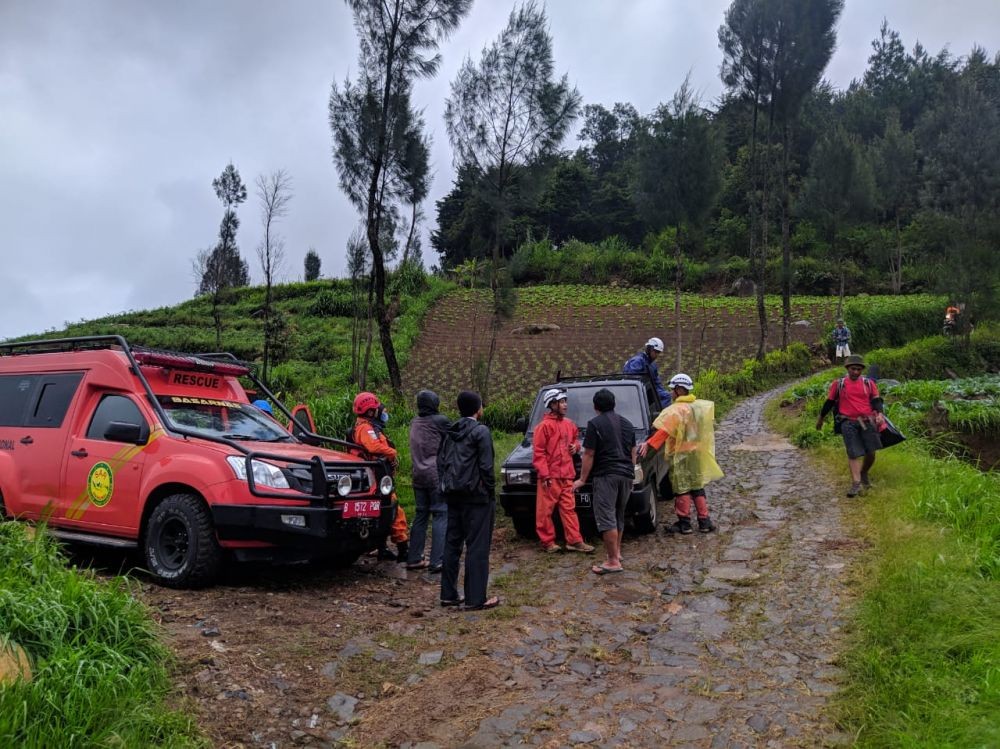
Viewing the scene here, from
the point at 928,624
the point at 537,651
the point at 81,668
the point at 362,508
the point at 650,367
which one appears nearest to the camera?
the point at 81,668

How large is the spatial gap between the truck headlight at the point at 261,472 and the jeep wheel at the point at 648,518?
13.0 ft

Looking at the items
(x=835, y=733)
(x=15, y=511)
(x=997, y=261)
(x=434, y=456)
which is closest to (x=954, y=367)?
(x=997, y=261)

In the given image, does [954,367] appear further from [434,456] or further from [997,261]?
[434,456]

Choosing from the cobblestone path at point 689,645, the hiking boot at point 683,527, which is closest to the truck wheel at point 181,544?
the cobblestone path at point 689,645

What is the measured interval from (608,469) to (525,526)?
1.90m

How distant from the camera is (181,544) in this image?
6.17m

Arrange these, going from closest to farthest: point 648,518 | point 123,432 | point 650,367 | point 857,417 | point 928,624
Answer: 1. point 928,624
2. point 123,432
3. point 648,518
4. point 857,417
5. point 650,367

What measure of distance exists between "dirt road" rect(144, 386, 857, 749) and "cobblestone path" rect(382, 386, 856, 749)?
0.02 metres

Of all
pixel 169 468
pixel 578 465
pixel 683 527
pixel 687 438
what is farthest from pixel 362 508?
pixel 683 527

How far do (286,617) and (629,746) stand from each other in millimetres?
2881

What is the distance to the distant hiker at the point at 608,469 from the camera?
7.07 m

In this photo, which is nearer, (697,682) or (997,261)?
(697,682)

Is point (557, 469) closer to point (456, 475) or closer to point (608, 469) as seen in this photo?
point (608, 469)

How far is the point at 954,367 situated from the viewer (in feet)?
79.2
